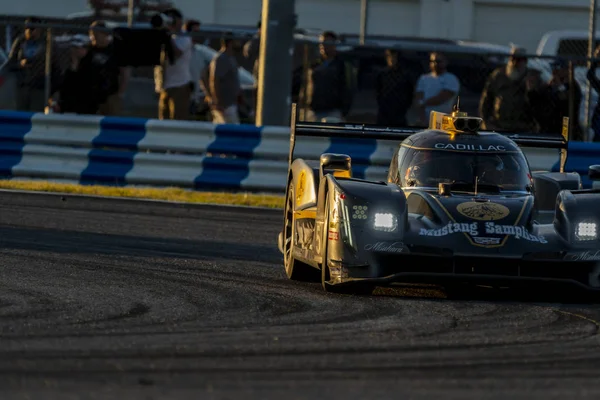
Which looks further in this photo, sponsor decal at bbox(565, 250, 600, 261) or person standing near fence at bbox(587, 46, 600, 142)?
person standing near fence at bbox(587, 46, 600, 142)

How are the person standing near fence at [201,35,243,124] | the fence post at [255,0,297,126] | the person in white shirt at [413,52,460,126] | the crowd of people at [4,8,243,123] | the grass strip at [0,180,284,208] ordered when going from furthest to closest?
the person standing near fence at [201,35,243,124] < the crowd of people at [4,8,243,123] < the person in white shirt at [413,52,460,126] < the fence post at [255,0,297,126] < the grass strip at [0,180,284,208]

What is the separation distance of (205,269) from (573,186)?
2882 millimetres

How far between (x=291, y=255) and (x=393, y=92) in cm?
823

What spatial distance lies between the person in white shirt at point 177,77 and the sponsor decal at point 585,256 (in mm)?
10040

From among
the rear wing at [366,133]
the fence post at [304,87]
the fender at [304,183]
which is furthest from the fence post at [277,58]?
the fender at [304,183]

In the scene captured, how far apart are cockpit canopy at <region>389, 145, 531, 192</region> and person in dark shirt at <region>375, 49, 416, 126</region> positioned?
773cm

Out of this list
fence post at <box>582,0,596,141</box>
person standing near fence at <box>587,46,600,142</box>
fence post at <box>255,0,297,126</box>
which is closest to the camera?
fence post at <box>582,0,596,141</box>

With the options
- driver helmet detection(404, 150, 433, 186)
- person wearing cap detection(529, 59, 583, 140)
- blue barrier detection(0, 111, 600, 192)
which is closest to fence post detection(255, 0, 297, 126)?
blue barrier detection(0, 111, 600, 192)

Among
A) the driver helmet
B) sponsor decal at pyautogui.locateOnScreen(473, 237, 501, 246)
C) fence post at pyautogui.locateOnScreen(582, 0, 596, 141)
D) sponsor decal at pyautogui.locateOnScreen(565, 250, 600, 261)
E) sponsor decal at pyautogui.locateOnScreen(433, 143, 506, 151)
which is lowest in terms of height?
sponsor decal at pyautogui.locateOnScreen(565, 250, 600, 261)

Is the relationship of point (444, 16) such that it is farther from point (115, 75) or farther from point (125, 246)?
point (125, 246)

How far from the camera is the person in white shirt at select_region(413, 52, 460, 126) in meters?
19.0

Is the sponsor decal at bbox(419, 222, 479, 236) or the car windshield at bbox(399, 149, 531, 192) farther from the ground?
the car windshield at bbox(399, 149, 531, 192)

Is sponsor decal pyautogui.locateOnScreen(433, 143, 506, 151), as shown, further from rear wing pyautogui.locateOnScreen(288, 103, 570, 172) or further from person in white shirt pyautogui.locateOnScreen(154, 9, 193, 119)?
person in white shirt pyautogui.locateOnScreen(154, 9, 193, 119)

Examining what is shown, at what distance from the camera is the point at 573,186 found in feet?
38.4
